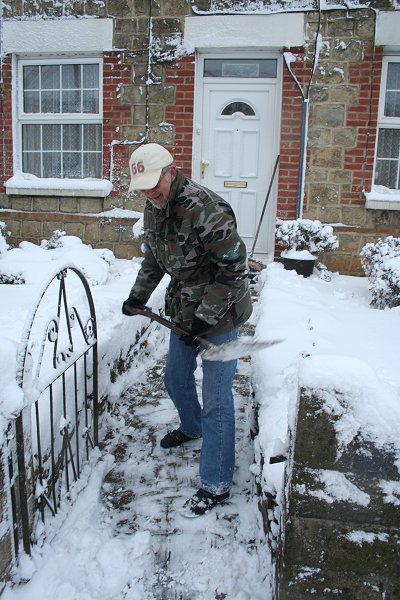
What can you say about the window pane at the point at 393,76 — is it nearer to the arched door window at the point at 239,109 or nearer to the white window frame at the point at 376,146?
the white window frame at the point at 376,146

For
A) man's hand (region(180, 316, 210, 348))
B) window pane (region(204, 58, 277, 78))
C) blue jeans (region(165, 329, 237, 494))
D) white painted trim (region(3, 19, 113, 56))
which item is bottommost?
blue jeans (region(165, 329, 237, 494))

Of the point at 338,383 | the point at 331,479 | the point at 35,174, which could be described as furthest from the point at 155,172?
the point at 35,174

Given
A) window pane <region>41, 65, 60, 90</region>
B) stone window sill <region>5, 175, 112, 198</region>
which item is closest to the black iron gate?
stone window sill <region>5, 175, 112, 198</region>

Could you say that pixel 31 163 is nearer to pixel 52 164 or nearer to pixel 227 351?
pixel 52 164

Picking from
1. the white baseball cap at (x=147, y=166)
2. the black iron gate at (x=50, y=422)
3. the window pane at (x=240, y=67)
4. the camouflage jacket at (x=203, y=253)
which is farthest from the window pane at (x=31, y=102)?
the white baseball cap at (x=147, y=166)

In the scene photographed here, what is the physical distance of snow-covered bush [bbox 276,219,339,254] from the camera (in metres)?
7.22

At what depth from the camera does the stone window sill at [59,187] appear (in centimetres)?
796

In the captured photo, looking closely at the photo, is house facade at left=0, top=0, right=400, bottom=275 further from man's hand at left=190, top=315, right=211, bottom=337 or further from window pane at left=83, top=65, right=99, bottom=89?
man's hand at left=190, top=315, right=211, bottom=337

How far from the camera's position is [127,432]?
3410mm

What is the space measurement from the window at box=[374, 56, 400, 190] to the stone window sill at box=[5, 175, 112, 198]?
405 centimetres

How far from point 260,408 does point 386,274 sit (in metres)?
3.31

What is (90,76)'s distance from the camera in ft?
26.1

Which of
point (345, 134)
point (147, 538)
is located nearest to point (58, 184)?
point (345, 134)

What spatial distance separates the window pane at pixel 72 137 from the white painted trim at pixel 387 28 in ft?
14.9
